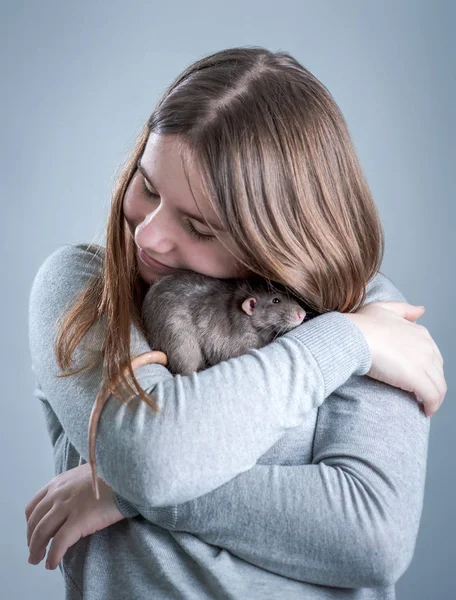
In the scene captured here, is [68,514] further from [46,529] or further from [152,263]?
[152,263]

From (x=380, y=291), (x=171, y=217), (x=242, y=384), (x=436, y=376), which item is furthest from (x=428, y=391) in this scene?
(x=171, y=217)

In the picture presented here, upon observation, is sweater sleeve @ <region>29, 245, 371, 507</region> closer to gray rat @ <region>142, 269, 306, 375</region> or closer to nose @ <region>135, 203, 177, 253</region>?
gray rat @ <region>142, 269, 306, 375</region>

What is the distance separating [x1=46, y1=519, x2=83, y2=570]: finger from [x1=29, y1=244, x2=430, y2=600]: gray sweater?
0.06 m

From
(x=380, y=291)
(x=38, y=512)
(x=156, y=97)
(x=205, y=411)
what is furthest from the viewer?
(x=156, y=97)

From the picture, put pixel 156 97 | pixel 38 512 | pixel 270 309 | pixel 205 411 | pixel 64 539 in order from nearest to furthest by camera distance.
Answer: pixel 205 411, pixel 64 539, pixel 38 512, pixel 270 309, pixel 156 97

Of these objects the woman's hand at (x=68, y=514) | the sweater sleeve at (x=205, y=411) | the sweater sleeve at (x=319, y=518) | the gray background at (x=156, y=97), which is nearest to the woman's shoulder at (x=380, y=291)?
the sweater sleeve at (x=205, y=411)

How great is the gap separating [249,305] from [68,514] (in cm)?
54

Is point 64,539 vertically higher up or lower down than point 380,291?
lower down

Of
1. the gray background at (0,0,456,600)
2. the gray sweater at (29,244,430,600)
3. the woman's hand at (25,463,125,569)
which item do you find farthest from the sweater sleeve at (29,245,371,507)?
the gray background at (0,0,456,600)

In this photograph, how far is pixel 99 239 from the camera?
70.2 inches

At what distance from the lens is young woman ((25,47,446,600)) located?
47.4 inches

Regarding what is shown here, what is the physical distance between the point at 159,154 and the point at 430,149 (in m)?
1.60

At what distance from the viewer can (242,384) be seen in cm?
121

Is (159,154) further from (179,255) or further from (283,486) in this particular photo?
(283,486)
